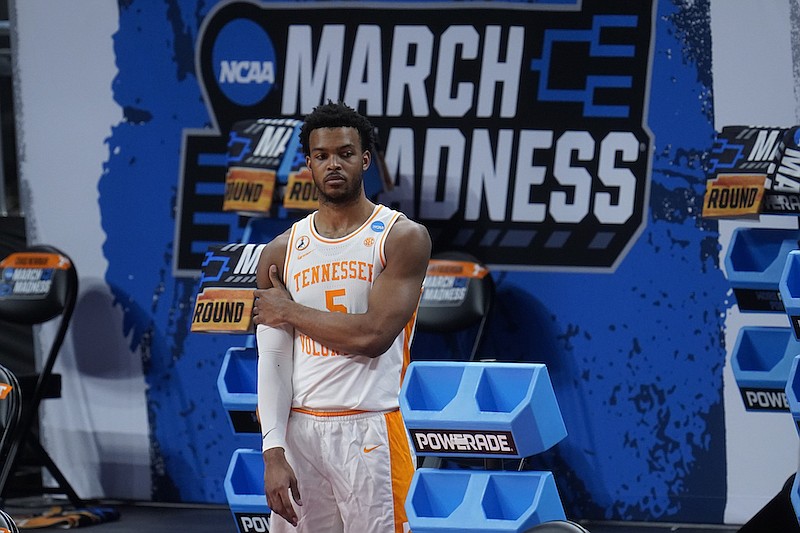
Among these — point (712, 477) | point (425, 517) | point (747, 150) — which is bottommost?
point (712, 477)

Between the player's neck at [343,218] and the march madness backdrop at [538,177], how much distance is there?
2.78 meters

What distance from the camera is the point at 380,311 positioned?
3098mm

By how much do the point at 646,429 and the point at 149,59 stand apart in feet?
10.3

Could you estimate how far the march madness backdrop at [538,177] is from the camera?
226 inches

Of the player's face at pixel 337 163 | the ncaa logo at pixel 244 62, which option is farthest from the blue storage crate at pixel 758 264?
the ncaa logo at pixel 244 62

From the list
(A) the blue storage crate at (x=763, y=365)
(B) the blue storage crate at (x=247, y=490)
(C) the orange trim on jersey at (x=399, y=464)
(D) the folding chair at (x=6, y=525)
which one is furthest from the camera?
(A) the blue storage crate at (x=763, y=365)

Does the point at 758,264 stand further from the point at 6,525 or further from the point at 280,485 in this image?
the point at 6,525

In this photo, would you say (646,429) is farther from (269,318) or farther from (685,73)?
(269,318)

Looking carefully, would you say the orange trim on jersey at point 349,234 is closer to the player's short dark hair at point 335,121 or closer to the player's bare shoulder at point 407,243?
the player's bare shoulder at point 407,243

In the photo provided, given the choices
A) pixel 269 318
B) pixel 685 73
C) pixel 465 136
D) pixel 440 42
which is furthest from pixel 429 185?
pixel 269 318

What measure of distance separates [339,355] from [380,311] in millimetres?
172

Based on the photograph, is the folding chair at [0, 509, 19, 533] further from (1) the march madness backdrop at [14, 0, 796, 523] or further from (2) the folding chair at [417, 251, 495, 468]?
(1) the march madness backdrop at [14, 0, 796, 523]

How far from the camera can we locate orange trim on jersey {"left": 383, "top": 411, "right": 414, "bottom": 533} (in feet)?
10.4

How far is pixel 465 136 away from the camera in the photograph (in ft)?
19.6
